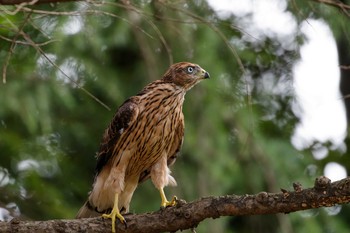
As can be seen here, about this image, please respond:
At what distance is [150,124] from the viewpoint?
6.71 metres

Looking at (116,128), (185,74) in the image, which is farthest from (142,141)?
(185,74)

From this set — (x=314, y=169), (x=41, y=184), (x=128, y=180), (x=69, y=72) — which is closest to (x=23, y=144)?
(x=41, y=184)

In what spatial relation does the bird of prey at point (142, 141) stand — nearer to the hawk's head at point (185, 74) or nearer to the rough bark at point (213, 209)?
the hawk's head at point (185, 74)

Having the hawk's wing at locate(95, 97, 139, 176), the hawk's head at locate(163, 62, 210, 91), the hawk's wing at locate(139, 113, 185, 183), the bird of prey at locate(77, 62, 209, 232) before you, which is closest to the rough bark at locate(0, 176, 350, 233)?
the bird of prey at locate(77, 62, 209, 232)

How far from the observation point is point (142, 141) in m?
6.69

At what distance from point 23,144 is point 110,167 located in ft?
7.43

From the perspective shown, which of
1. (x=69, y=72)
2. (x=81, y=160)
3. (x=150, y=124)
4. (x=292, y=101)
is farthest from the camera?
(x=81, y=160)

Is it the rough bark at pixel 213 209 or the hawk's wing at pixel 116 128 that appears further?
the hawk's wing at pixel 116 128

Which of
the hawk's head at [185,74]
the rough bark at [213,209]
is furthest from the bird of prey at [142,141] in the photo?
the rough bark at [213,209]

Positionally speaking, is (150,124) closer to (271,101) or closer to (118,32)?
(118,32)

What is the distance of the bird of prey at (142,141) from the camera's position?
22.1 ft

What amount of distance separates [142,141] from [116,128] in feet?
0.84

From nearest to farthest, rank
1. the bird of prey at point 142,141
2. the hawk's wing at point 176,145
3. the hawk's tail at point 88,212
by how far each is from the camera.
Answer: the bird of prey at point 142,141
the hawk's wing at point 176,145
the hawk's tail at point 88,212

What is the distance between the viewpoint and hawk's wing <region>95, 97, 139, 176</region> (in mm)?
6723
